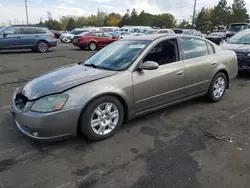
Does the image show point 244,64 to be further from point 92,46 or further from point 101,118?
point 92,46

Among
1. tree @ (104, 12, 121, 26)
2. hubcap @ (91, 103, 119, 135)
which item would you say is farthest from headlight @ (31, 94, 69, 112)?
tree @ (104, 12, 121, 26)

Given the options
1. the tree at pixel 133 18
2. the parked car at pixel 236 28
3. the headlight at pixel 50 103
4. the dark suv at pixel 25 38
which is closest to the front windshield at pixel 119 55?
the headlight at pixel 50 103

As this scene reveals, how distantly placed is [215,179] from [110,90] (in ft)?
5.57

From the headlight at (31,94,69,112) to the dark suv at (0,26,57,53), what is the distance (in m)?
12.4

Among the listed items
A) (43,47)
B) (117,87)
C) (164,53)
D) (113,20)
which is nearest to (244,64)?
(164,53)

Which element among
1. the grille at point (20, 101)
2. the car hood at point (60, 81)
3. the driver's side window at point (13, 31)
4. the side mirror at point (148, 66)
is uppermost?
the driver's side window at point (13, 31)

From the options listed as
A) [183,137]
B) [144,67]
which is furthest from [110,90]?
[183,137]

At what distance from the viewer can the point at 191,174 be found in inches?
98.3

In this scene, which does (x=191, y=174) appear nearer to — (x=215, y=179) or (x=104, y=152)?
(x=215, y=179)

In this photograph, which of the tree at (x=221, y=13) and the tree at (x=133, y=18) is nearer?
the tree at (x=221, y=13)

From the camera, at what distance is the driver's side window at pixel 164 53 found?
3.77m

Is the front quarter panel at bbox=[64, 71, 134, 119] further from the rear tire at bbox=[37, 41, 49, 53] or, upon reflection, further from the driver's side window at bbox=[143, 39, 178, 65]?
the rear tire at bbox=[37, 41, 49, 53]

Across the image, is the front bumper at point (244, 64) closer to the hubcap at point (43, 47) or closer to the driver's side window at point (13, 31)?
the hubcap at point (43, 47)

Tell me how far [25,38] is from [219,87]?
1254 cm
